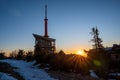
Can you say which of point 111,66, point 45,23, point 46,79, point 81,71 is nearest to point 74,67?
point 81,71

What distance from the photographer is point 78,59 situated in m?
32.2

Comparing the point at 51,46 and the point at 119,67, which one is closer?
the point at 119,67

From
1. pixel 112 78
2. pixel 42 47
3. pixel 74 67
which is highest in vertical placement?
pixel 42 47

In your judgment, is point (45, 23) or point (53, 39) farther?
point (45, 23)

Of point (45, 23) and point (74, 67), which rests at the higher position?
point (45, 23)

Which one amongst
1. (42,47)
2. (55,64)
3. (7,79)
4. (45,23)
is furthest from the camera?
(45,23)

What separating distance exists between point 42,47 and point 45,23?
17873 millimetres

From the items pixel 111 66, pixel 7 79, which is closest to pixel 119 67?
pixel 111 66

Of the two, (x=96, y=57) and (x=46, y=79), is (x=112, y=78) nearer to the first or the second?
(x=96, y=57)

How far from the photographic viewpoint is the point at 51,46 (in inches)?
2009

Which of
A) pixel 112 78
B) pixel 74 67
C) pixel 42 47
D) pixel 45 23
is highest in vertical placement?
pixel 45 23

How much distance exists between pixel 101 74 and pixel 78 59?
5137mm

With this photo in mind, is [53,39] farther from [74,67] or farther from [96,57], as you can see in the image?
[74,67]

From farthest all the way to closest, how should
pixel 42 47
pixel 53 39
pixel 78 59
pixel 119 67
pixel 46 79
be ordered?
pixel 53 39
pixel 42 47
pixel 119 67
pixel 78 59
pixel 46 79
